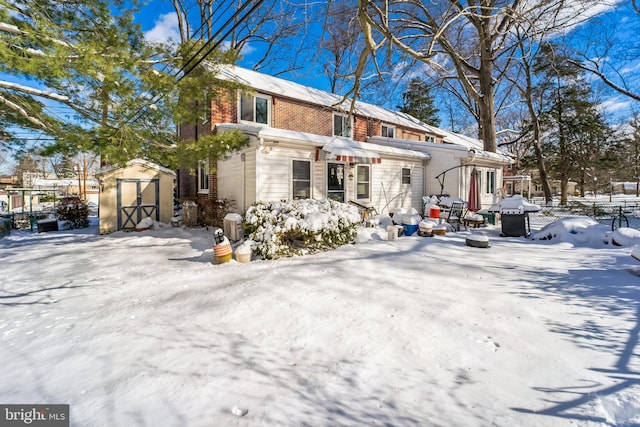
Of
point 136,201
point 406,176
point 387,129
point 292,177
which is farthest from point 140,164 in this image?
point 387,129

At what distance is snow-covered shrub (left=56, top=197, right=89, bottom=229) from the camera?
482 inches

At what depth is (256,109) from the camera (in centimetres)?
1272

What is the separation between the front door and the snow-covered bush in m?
3.22

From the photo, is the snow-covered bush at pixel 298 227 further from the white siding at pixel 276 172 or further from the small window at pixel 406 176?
the small window at pixel 406 176

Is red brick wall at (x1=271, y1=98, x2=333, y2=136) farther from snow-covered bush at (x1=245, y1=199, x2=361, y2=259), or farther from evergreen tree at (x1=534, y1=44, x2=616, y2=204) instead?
evergreen tree at (x1=534, y1=44, x2=616, y2=204)

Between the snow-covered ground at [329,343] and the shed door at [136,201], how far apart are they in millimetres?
5357

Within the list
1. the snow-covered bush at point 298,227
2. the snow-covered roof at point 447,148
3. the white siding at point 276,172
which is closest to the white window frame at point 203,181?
the white siding at point 276,172

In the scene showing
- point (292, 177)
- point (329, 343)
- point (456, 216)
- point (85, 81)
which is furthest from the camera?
point (456, 216)

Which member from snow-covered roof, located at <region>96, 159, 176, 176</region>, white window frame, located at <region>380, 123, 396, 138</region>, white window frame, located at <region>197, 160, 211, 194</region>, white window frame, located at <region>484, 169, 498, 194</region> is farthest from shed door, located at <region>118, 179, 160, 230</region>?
white window frame, located at <region>484, 169, 498, 194</region>

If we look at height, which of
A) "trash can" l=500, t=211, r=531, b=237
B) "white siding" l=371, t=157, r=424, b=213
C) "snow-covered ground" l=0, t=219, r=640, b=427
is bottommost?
"snow-covered ground" l=0, t=219, r=640, b=427

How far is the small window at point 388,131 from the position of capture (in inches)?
728

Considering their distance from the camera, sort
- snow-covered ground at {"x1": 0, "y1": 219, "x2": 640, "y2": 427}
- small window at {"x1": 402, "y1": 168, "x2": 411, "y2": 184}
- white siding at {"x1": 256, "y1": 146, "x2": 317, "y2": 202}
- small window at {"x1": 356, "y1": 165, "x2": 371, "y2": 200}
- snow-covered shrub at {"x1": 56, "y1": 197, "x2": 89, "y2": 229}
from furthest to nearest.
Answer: small window at {"x1": 402, "y1": 168, "x2": 411, "y2": 184} < snow-covered shrub at {"x1": 56, "y1": 197, "x2": 89, "y2": 229} < small window at {"x1": 356, "y1": 165, "x2": 371, "y2": 200} < white siding at {"x1": 256, "y1": 146, "x2": 317, "y2": 202} < snow-covered ground at {"x1": 0, "y1": 219, "x2": 640, "y2": 427}

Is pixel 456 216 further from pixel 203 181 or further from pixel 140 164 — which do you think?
pixel 140 164

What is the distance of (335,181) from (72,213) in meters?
11.7
